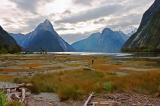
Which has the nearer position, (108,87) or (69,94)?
(69,94)

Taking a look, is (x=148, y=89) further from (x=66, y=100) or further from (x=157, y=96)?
(x=66, y=100)

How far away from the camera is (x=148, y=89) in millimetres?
27438

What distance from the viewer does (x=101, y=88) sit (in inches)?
1109

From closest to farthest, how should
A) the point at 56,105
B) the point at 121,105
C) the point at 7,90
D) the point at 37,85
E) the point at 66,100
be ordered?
the point at 121,105
the point at 56,105
the point at 66,100
the point at 7,90
the point at 37,85

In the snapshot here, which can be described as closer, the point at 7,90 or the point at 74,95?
the point at 74,95

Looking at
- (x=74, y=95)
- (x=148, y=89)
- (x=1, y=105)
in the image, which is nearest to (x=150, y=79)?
(x=148, y=89)

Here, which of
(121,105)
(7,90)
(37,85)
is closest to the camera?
(121,105)

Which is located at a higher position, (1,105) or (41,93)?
(1,105)

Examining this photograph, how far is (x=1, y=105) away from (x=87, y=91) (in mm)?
16665

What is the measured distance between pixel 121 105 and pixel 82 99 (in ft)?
12.3

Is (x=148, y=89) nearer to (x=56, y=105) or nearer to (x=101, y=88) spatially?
(x=101, y=88)

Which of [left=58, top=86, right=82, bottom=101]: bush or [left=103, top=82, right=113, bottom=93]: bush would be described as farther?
[left=103, top=82, right=113, bottom=93]: bush

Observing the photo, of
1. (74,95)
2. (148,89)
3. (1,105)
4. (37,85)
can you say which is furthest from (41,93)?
(1,105)

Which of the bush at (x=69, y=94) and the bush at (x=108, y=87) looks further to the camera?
the bush at (x=108, y=87)
